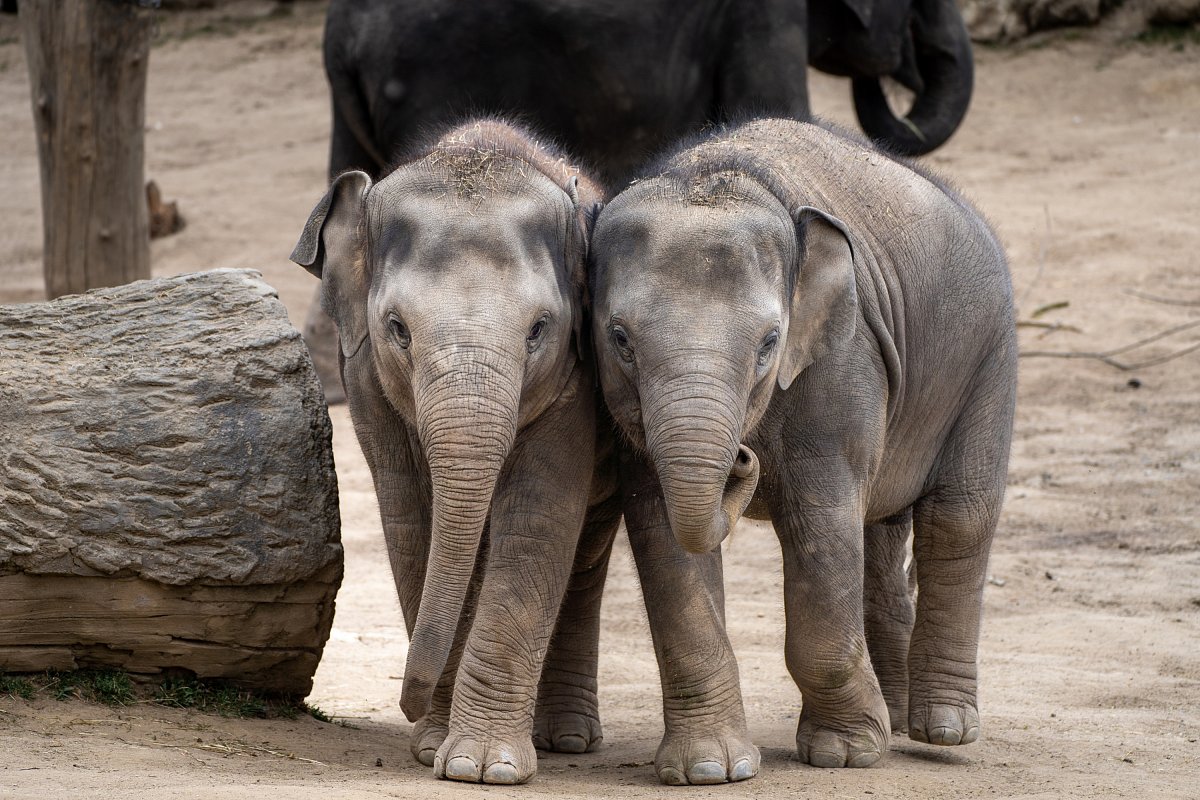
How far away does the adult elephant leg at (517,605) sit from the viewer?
3.70 meters

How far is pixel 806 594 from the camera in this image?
3889mm

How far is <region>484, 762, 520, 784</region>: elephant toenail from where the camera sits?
3637 mm

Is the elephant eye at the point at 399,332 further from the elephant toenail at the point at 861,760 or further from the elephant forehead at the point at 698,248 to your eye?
the elephant toenail at the point at 861,760

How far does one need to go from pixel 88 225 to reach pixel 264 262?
4.00 metres

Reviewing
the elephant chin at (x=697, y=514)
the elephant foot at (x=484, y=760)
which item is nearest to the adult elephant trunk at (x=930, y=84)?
the elephant chin at (x=697, y=514)

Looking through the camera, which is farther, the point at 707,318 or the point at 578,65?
the point at 578,65

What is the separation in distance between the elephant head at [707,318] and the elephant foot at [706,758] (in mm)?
550

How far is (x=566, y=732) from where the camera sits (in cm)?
446

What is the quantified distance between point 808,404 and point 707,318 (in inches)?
19.2

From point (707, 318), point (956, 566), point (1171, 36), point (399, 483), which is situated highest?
point (707, 318)

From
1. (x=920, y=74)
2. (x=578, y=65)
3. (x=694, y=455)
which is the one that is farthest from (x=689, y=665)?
(x=920, y=74)

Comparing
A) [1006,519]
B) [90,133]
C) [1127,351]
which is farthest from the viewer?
[1127,351]

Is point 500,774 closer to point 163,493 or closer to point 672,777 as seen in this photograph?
point 672,777

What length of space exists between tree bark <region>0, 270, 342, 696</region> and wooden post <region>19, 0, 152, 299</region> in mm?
3506
